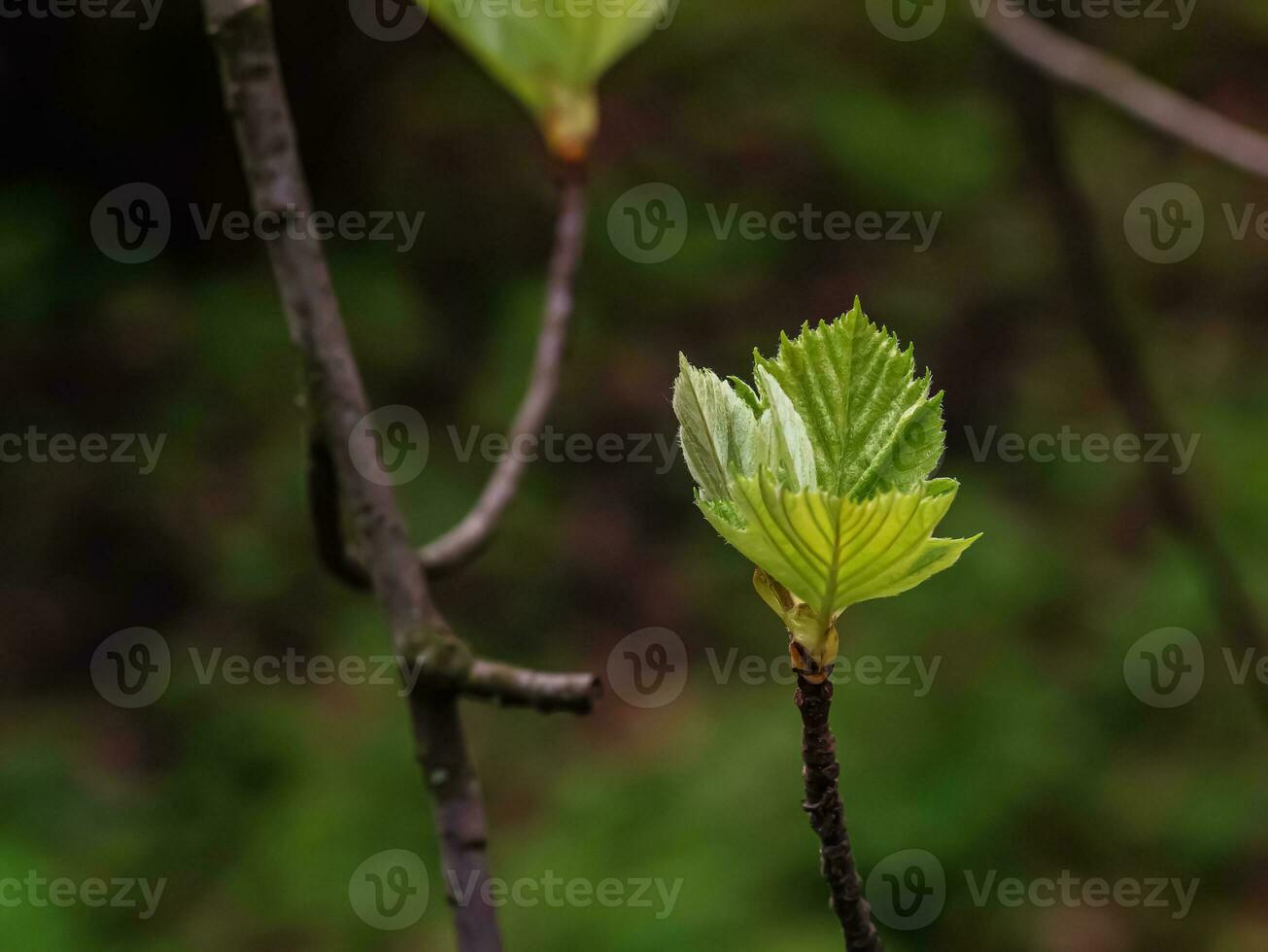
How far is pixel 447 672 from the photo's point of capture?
17.2 inches

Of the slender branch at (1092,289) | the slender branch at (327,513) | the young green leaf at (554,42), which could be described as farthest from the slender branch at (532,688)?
the slender branch at (1092,289)

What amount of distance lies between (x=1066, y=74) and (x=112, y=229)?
2.36 m

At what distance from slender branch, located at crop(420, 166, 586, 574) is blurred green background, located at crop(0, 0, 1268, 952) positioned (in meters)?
1.23

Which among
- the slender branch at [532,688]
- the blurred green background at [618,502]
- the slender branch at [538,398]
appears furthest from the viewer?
the blurred green background at [618,502]

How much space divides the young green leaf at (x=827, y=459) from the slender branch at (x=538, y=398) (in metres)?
0.22

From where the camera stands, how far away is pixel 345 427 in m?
0.46

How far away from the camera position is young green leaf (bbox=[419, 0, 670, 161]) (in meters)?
0.69

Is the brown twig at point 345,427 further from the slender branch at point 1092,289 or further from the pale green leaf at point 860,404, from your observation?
the slender branch at point 1092,289

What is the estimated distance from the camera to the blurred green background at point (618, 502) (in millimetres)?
1932

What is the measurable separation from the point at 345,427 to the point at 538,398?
174 millimetres

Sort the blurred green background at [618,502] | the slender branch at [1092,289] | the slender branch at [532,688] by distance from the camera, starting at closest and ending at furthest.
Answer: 1. the slender branch at [532,688]
2. the slender branch at [1092,289]
3. the blurred green background at [618,502]

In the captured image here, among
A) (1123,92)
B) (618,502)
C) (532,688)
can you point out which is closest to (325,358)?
(532,688)

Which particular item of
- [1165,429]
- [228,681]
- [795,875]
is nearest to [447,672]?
[1165,429]

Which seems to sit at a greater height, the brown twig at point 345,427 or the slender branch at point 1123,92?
the slender branch at point 1123,92
